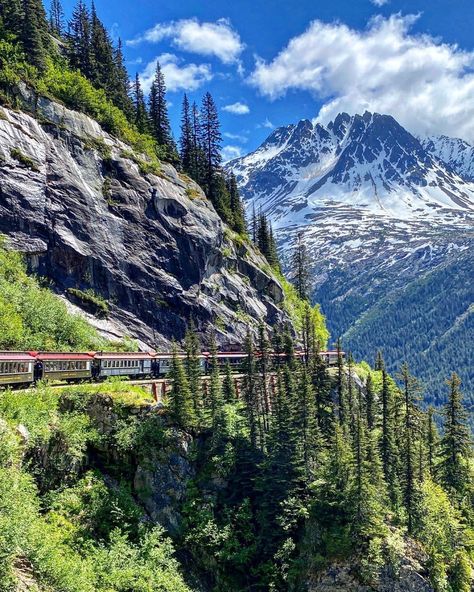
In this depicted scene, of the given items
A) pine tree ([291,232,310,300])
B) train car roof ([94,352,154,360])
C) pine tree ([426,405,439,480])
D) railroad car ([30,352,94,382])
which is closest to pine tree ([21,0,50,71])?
train car roof ([94,352,154,360])

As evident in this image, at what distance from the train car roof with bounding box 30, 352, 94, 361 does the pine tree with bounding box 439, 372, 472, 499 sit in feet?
122

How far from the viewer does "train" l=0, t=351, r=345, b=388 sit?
36.6 meters

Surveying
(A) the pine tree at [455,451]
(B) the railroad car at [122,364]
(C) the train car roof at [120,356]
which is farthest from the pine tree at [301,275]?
(C) the train car roof at [120,356]

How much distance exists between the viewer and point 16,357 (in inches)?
1438

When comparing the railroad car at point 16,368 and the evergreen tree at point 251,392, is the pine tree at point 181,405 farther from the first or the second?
the railroad car at point 16,368

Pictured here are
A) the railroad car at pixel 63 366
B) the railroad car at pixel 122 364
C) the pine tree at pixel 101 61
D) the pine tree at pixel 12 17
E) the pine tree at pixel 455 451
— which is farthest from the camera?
→ the pine tree at pixel 101 61

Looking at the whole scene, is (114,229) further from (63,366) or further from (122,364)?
(63,366)

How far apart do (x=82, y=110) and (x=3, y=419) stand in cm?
5562

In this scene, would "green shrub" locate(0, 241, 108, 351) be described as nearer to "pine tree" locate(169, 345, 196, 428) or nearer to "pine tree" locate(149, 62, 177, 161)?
"pine tree" locate(169, 345, 196, 428)

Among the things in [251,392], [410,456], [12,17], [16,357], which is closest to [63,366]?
[16,357]

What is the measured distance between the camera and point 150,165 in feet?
252

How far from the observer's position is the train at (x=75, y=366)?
120ft

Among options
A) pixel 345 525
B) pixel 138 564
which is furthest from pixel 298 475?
pixel 138 564

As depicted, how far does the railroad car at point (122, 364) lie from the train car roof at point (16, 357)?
7669mm
